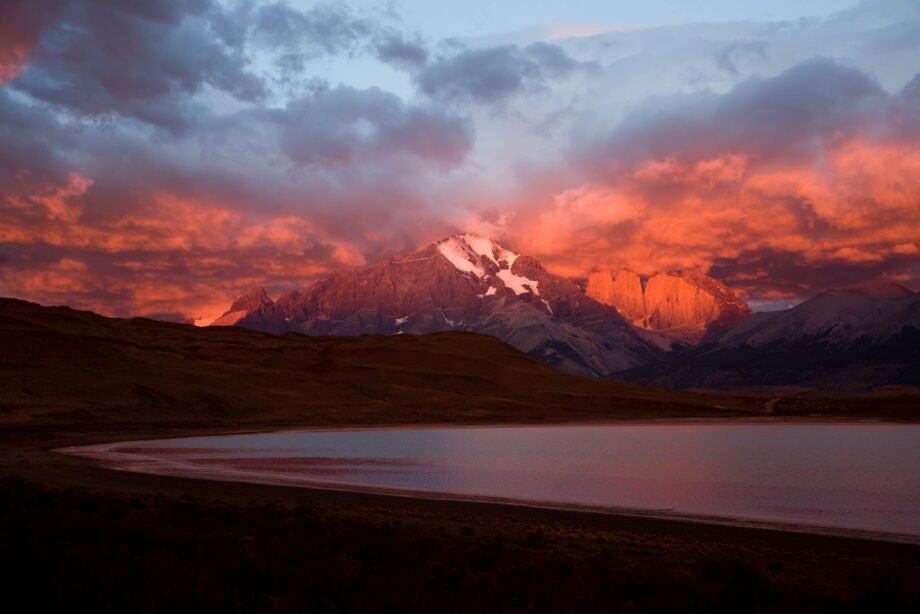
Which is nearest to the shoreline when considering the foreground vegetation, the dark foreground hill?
the foreground vegetation

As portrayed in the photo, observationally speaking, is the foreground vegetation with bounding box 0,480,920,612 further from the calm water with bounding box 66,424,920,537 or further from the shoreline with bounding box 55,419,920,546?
the calm water with bounding box 66,424,920,537

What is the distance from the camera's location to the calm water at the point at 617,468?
37.7 metres

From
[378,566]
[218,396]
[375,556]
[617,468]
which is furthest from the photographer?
[218,396]

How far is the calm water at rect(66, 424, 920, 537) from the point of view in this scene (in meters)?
37.7

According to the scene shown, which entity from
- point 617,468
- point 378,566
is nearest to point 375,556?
point 378,566

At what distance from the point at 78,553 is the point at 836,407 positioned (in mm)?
188222

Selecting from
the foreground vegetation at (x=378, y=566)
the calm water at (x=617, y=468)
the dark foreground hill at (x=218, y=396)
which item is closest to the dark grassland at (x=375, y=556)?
the foreground vegetation at (x=378, y=566)

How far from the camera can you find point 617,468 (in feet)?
187

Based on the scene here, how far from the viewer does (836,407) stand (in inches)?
7082

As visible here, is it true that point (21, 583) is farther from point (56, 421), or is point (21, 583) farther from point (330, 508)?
point (56, 421)

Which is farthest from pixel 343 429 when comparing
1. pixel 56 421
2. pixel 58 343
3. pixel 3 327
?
pixel 3 327

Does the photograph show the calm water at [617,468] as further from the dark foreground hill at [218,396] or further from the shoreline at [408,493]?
the dark foreground hill at [218,396]

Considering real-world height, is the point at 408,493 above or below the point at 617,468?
below

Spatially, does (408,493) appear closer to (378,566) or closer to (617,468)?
(617,468)
